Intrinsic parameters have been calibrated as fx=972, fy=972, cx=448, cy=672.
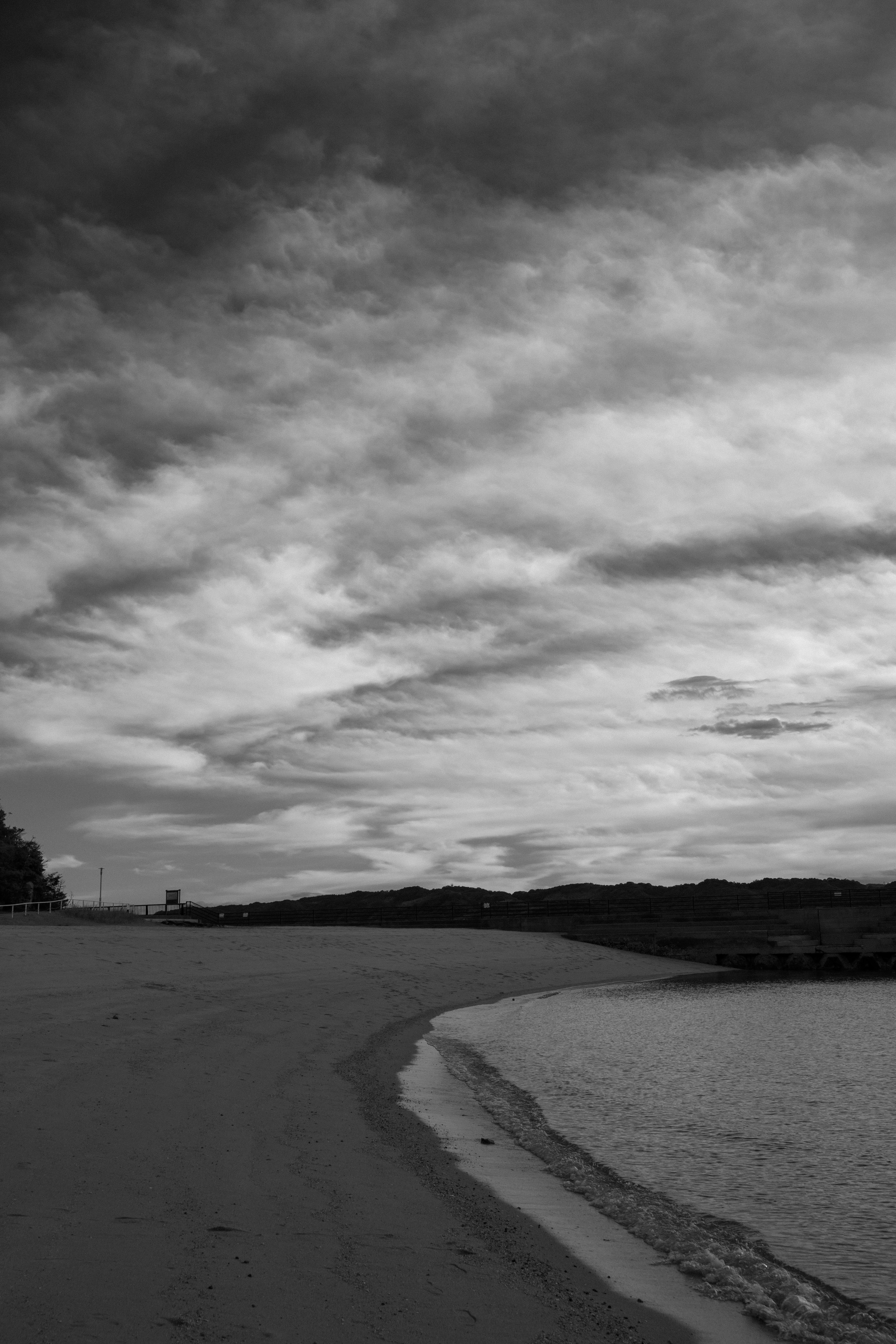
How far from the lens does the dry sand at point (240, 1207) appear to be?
5254 mm

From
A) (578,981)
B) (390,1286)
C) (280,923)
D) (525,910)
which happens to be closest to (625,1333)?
(390,1286)

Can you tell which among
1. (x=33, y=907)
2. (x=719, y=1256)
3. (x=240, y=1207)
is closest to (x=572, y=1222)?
(x=719, y=1256)

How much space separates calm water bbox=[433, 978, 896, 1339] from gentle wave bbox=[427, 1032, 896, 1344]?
2 cm

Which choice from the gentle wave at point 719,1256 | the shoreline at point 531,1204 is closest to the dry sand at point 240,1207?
the shoreline at point 531,1204

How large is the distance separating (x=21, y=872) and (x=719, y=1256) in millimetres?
69765

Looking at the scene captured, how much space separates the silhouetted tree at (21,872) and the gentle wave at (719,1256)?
58215 mm

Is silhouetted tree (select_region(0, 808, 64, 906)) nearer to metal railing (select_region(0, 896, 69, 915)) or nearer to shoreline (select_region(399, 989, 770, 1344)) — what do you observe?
metal railing (select_region(0, 896, 69, 915))

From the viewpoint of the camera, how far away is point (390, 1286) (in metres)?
5.83

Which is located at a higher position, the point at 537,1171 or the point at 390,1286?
the point at 390,1286

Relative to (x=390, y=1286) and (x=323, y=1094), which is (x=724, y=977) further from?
(x=390, y=1286)

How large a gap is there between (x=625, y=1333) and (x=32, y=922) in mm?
45100

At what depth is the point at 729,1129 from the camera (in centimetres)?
1288

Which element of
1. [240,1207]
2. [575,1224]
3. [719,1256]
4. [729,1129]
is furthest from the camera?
[729,1129]

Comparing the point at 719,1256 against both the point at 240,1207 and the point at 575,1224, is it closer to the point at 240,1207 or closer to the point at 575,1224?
the point at 575,1224
